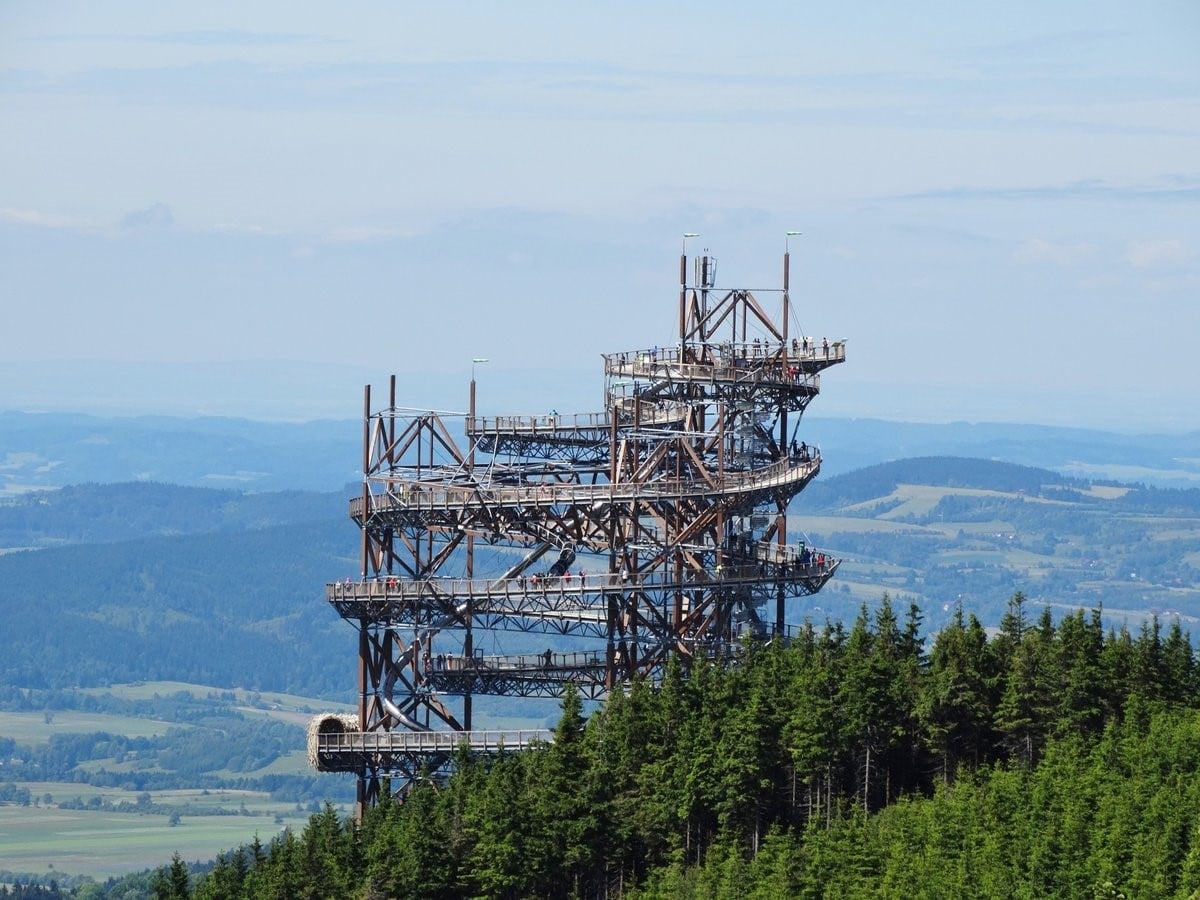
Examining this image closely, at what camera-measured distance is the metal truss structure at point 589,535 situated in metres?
123

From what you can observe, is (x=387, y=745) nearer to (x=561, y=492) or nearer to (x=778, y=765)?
(x=561, y=492)

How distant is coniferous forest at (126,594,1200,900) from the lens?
319 ft

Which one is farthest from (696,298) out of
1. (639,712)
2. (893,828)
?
(893,828)

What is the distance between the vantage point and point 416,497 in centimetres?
12594

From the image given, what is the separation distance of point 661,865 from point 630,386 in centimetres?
3665

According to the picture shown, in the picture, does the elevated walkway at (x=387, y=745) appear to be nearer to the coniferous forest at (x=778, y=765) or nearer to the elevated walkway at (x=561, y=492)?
the elevated walkway at (x=561, y=492)

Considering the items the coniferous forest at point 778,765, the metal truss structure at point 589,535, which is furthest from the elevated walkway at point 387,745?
the coniferous forest at point 778,765

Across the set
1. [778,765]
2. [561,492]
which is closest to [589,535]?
[561,492]

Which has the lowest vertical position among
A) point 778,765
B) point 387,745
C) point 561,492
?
point 387,745

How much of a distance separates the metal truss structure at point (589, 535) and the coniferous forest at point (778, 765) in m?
15.5

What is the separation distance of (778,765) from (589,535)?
26.7 meters

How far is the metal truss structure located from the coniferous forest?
15.5 metres

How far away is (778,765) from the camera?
101m

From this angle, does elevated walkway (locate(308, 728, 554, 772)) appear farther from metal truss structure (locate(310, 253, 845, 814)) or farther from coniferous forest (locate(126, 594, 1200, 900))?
coniferous forest (locate(126, 594, 1200, 900))
